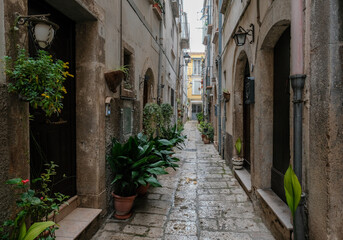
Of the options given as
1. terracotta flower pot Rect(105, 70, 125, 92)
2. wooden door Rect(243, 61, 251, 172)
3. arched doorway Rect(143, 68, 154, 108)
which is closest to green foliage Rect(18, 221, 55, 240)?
terracotta flower pot Rect(105, 70, 125, 92)

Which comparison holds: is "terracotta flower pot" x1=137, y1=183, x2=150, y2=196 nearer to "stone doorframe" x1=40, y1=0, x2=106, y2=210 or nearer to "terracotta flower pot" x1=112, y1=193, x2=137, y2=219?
"terracotta flower pot" x1=112, y1=193, x2=137, y2=219

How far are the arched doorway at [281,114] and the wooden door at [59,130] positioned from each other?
302 centimetres

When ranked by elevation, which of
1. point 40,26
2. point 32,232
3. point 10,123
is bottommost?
point 32,232

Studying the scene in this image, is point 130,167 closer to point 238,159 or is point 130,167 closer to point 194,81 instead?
point 238,159

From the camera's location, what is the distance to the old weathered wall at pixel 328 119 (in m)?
1.96

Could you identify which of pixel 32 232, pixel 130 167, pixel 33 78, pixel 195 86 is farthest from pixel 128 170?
pixel 195 86

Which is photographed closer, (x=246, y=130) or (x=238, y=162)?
(x=238, y=162)

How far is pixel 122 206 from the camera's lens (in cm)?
367

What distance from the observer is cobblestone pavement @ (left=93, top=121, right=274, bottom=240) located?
10.6 ft

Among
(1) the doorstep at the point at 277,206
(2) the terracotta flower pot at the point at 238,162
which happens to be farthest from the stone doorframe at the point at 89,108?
(2) the terracotta flower pot at the point at 238,162

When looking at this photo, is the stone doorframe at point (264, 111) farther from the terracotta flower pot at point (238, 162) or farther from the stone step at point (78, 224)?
the stone step at point (78, 224)

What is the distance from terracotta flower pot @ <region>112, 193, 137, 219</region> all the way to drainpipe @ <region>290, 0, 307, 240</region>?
2.33 metres

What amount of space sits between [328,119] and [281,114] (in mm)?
1620

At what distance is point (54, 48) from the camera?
298 centimetres
